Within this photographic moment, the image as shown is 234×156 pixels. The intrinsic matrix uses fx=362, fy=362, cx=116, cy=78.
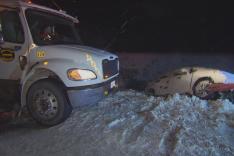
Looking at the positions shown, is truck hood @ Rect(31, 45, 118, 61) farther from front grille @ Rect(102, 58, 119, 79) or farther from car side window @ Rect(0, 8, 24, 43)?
car side window @ Rect(0, 8, 24, 43)

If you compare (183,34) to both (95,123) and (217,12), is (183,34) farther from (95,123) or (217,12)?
(95,123)

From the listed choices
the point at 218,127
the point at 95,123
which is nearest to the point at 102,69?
the point at 95,123

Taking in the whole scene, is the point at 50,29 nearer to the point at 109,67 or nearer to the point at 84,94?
the point at 109,67

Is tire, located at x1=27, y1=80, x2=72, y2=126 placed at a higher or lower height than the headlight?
lower

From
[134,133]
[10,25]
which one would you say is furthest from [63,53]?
[134,133]

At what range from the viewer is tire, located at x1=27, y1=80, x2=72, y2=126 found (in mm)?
6520

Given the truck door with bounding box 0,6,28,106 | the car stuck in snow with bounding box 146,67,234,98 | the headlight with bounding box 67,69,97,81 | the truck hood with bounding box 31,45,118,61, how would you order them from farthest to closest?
the car stuck in snow with bounding box 146,67,234,98 → the truck door with bounding box 0,6,28,106 → the truck hood with bounding box 31,45,118,61 → the headlight with bounding box 67,69,97,81

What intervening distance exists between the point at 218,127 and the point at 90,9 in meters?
19.0

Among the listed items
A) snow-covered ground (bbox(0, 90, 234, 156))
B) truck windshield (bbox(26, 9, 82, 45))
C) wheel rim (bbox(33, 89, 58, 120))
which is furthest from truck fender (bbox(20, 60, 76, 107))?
snow-covered ground (bbox(0, 90, 234, 156))

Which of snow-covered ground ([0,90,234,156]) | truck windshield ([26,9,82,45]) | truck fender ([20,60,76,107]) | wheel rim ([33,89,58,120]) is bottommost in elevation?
snow-covered ground ([0,90,234,156])

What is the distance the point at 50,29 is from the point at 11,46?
0.91m

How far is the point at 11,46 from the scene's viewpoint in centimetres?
694

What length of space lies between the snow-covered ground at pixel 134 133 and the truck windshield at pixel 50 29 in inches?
61.6

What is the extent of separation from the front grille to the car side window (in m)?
1.74
